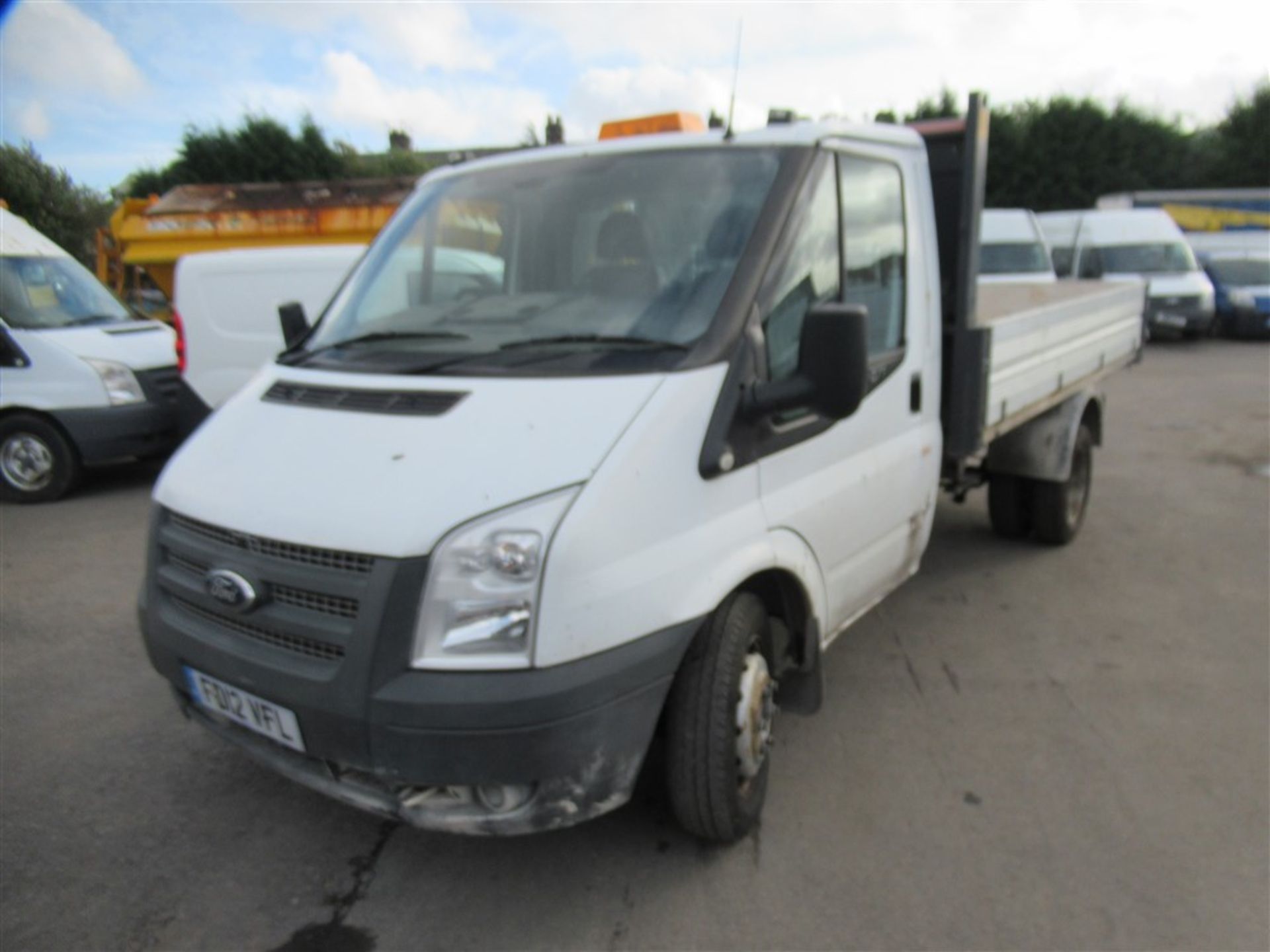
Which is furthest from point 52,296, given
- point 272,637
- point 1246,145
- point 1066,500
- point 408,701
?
point 1246,145

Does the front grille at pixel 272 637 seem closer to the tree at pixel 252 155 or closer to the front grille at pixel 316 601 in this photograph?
the front grille at pixel 316 601

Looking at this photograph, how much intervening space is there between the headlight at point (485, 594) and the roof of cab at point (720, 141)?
1.61m

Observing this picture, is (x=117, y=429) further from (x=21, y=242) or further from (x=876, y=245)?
(x=876, y=245)

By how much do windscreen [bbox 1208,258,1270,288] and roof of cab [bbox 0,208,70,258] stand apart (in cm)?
1964

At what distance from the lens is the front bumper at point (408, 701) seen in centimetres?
233

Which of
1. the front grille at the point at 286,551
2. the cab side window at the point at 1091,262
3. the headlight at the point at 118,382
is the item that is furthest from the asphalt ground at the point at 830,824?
the cab side window at the point at 1091,262

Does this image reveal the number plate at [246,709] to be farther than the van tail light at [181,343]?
No

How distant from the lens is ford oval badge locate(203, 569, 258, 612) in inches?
101

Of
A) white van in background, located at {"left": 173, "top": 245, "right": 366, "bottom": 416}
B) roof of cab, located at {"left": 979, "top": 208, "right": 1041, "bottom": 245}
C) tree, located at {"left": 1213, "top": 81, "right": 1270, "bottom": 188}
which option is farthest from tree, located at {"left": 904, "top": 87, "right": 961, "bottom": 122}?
white van in background, located at {"left": 173, "top": 245, "right": 366, "bottom": 416}

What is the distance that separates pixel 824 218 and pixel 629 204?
66 cm

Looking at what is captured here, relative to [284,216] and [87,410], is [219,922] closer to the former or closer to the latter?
[87,410]

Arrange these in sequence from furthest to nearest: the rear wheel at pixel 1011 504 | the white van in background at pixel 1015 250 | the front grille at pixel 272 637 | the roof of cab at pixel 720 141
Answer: the white van in background at pixel 1015 250 → the rear wheel at pixel 1011 504 → the roof of cab at pixel 720 141 → the front grille at pixel 272 637

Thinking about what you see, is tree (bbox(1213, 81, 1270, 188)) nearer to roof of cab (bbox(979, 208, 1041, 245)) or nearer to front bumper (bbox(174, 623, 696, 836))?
roof of cab (bbox(979, 208, 1041, 245))

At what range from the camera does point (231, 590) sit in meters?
2.58
